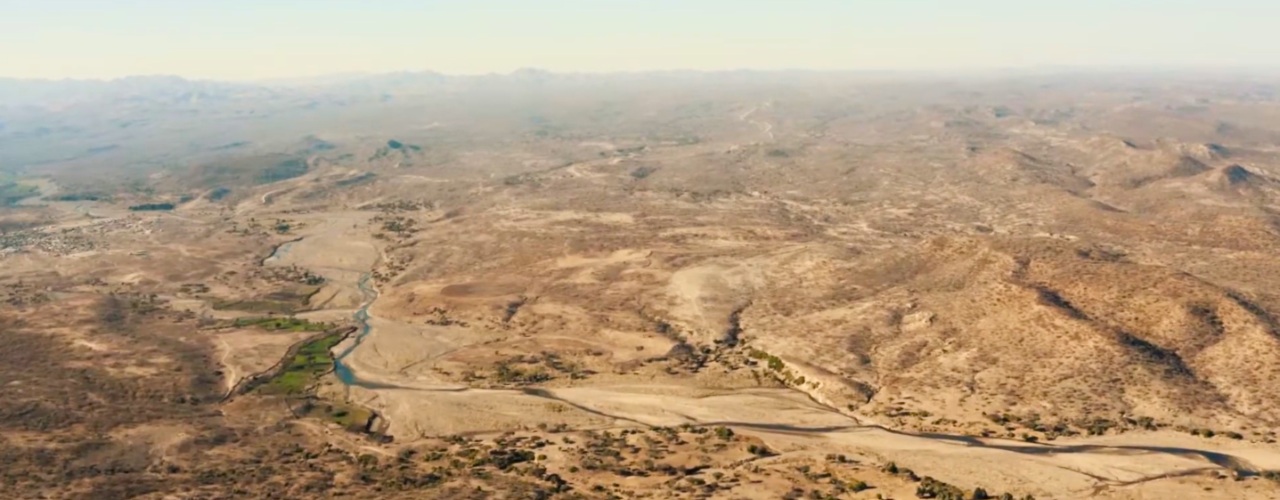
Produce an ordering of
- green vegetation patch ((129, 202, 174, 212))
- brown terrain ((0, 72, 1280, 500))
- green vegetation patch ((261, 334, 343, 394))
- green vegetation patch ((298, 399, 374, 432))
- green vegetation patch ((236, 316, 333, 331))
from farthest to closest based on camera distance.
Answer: green vegetation patch ((129, 202, 174, 212)), green vegetation patch ((236, 316, 333, 331)), green vegetation patch ((261, 334, 343, 394)), green vegetation patch ((298, 399, 374, 432)), brown terrain ((0, 72, 1280, 500))

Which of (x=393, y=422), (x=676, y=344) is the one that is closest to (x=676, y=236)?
(x=676, y=344)

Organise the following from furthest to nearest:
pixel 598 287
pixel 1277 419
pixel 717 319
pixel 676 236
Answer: pixel 676 236
pixel 598 287
pixel 717 319
pixel 1277 419

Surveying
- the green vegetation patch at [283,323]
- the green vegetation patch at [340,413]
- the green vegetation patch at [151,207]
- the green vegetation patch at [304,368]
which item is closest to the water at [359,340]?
the green vegetation patch at [304,368]

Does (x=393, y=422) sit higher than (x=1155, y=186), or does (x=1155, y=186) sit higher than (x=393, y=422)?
(x=1155, y=186)

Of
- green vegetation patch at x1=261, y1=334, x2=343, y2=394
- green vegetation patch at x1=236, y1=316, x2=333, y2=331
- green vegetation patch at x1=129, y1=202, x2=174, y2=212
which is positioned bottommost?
green vegetation patch at x1=261, y1=334, x2=343, y2=394

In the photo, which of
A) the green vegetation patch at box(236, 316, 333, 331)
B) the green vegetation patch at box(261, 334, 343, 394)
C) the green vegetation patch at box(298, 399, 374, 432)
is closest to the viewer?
the green vegetation patch at box(298, 399, 374, 432)

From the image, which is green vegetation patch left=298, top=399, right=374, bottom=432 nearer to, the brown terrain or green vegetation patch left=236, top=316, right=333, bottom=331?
the brown terrain

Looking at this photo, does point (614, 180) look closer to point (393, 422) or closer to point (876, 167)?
point (876, 167)

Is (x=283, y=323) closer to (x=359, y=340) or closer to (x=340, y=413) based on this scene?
(x=359, y=340)

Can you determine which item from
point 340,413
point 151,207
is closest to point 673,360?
point 340,413

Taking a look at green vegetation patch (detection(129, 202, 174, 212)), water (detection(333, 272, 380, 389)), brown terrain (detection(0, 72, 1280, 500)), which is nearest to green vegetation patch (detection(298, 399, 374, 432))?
brown terrain (detection(0, 72, 1280, 500))

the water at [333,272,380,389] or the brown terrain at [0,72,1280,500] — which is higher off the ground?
the brown terrain at [0,72,1280,500]
